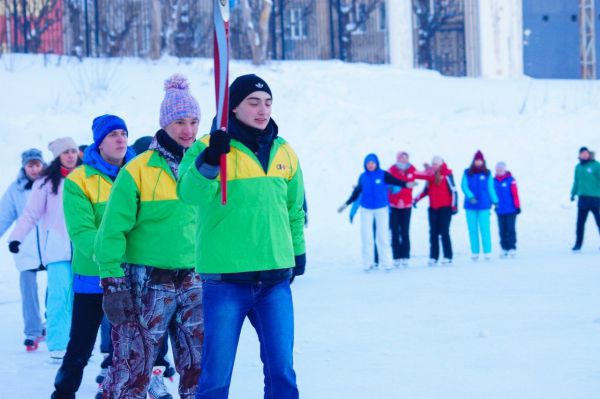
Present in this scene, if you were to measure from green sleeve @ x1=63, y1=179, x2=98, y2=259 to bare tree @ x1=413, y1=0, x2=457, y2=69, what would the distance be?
32.7m

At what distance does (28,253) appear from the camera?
9508 mm

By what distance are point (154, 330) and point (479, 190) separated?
12.3 meters

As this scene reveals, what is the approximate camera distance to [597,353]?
25.1 ft

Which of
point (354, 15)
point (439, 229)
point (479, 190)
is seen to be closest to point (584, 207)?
point (479, 190)

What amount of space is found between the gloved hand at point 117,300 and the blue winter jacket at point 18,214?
14.0ft

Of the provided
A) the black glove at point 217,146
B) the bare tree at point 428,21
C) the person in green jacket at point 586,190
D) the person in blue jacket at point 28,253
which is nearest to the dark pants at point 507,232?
the person in green jacket at point 586,190

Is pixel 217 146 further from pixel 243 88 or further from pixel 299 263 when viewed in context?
pixel 299 263

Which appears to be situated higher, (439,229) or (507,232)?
(439,229)

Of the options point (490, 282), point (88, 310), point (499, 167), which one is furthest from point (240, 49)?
point (88, 310)

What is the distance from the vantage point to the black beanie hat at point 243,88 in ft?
15.9

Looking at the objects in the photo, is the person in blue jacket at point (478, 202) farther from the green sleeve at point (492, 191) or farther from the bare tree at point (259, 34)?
the bare tree at point (259, 34)

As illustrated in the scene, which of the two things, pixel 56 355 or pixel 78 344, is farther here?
pixel 56 355

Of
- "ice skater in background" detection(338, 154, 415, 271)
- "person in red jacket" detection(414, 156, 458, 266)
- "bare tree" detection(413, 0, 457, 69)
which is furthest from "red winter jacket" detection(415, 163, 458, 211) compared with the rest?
"bare tree" detection(413, 0, 457, 69)

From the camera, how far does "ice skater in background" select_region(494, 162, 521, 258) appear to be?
1741cm
